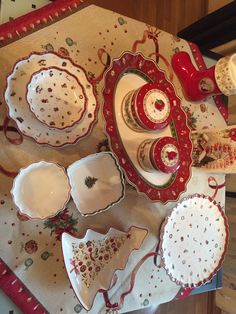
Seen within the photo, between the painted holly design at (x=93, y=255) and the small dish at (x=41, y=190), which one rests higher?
the small dish at (x=41, y=190)

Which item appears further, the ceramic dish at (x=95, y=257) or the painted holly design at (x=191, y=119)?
the painted holly design at (x=191, y=119)

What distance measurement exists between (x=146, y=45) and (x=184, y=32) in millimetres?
712

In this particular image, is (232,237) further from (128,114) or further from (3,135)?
(3,135)

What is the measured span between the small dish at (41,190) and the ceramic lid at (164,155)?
0.19 metres

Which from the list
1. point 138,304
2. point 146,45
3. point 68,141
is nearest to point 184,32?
point 146,45

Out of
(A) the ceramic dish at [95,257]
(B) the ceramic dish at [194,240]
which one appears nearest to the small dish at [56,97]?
(A) the ceramic dish at [95,257]

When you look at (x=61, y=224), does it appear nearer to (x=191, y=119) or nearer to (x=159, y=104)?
(x=159, y=104)

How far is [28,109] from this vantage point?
2.27 feet

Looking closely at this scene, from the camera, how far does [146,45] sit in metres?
0.91

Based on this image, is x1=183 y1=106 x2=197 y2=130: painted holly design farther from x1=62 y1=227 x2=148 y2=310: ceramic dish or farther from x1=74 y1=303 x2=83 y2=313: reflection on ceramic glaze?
x1=74 y1=303 x2=83 y2=313: reflection on ceramic glaze

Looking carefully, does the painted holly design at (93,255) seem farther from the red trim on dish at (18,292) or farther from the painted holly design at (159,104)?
the painted holly design at (159,104)

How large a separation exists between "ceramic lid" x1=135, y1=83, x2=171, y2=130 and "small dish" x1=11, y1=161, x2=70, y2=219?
203 mm

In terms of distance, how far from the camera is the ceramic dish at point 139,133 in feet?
2.35

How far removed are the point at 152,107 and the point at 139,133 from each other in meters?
0.07
